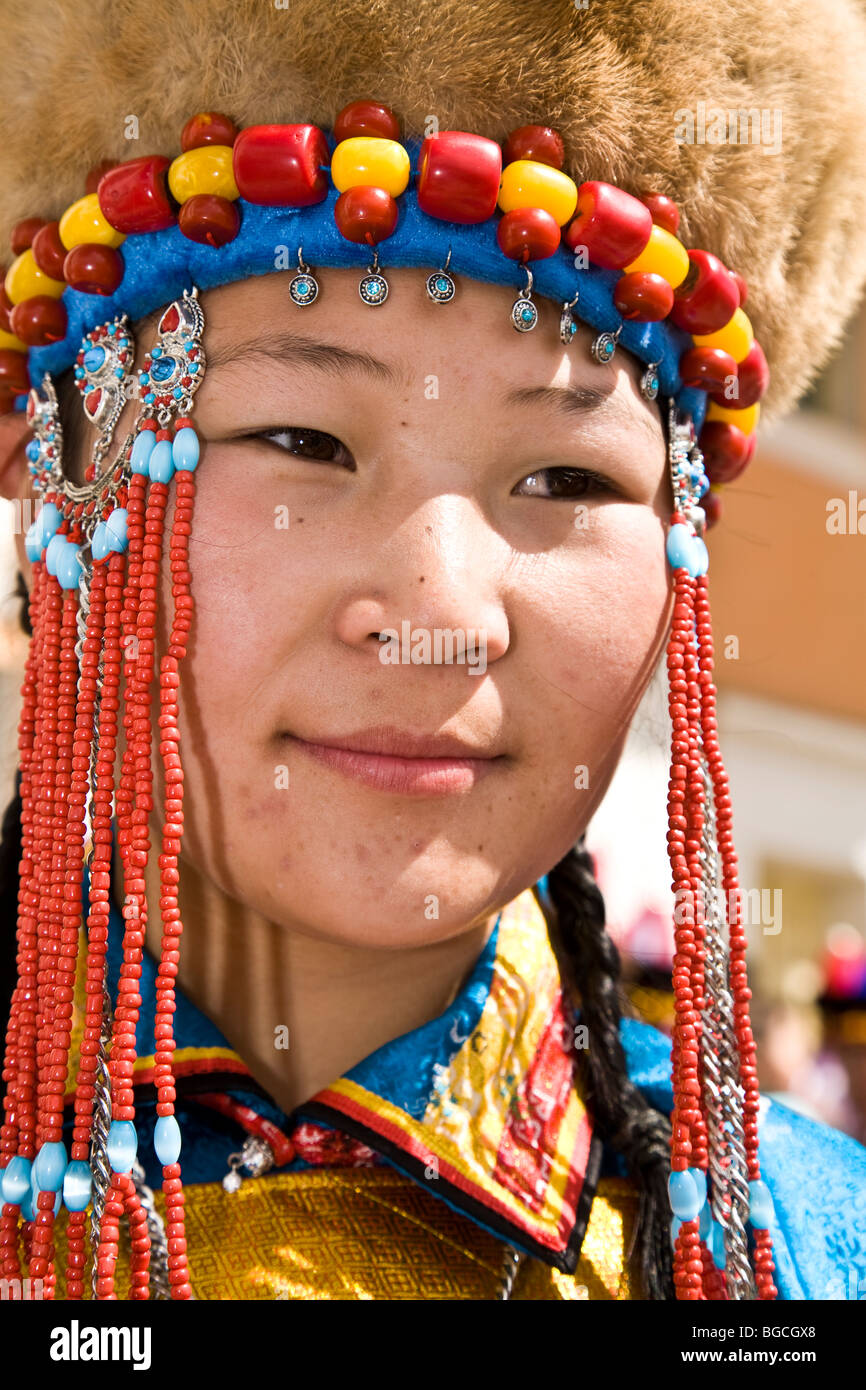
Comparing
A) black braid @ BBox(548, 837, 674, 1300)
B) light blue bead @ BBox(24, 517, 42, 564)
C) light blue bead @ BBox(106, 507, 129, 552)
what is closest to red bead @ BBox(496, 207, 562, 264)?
light blue bead @ BBox(106, 507, 129, 552)

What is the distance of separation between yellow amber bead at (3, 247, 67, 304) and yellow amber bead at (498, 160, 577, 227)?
510mm

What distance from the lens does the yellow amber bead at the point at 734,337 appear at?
5.16 feet

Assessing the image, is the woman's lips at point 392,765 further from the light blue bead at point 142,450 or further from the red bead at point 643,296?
the red bead at point 643,296

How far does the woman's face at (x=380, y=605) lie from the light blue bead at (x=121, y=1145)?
9.9 inches

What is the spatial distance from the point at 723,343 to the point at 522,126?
35 centimetres

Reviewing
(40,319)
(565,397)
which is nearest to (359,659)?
(565,397)

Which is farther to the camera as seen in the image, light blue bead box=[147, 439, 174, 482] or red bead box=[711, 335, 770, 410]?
red bead box=[711, 335, 770, 410]

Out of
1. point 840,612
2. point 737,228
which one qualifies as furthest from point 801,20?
point 840,612

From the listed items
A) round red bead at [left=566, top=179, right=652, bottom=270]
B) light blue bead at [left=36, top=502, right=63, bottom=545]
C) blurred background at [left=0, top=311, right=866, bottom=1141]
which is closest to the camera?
round red bead at [left=566, top=179, right=652, bottom=270]

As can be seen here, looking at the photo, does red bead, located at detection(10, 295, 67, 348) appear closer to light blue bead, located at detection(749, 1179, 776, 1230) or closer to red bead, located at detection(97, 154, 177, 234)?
red bead, located at detection(97, 154, 177, 234)

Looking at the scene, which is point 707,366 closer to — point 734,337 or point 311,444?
point 734,337

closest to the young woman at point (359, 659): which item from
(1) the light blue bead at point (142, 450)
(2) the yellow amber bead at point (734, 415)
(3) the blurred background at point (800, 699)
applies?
(1) the light blue bead at point (142, 450)

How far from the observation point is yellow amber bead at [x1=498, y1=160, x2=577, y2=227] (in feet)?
4.47

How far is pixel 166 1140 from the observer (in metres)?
1.31
